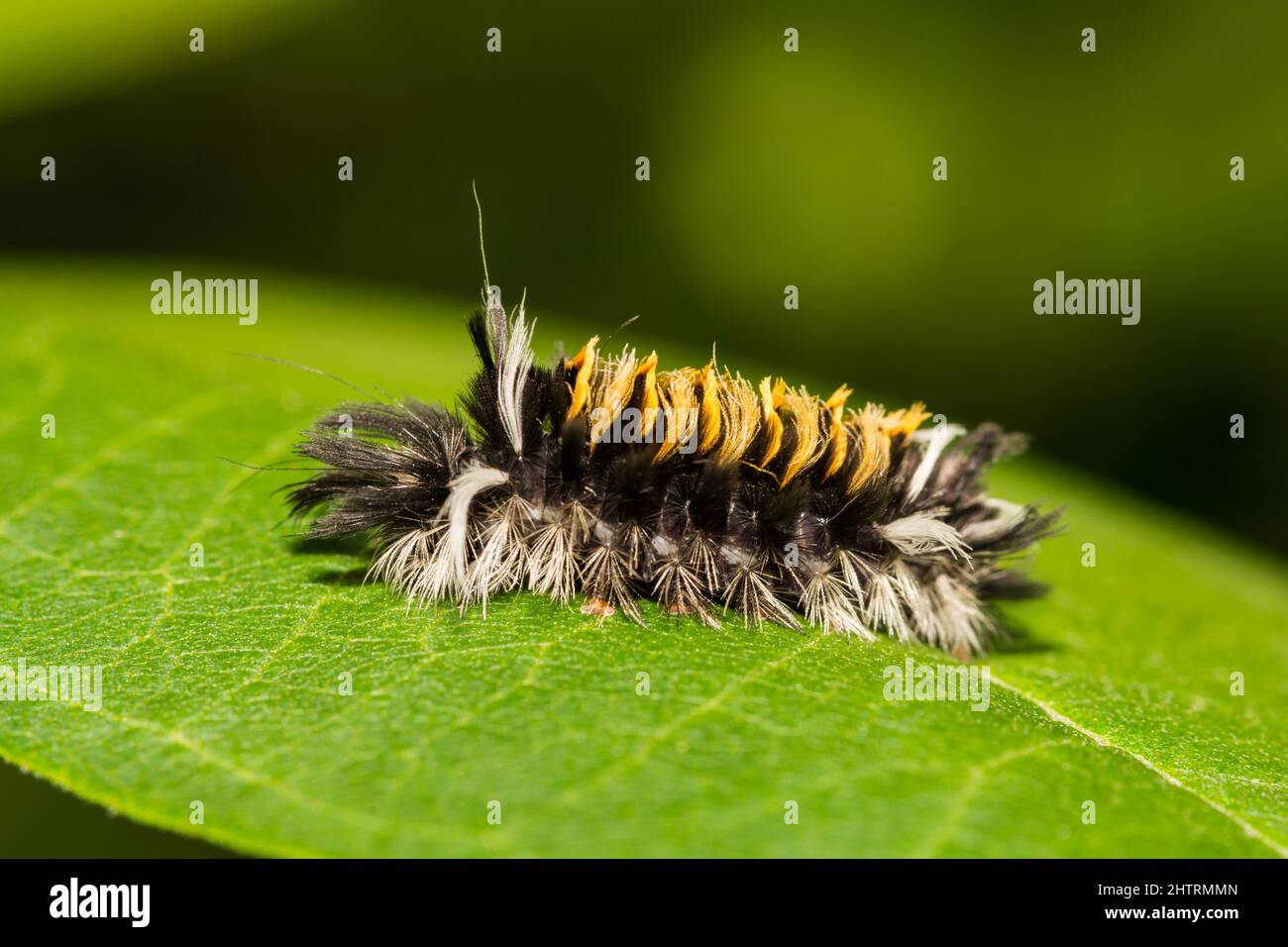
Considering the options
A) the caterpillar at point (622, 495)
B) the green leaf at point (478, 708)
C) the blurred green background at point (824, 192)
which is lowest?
the green leaf at point (478, 708)

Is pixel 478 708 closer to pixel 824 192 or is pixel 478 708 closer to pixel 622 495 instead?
pixel 622 495

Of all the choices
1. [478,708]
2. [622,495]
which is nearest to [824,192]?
[622,495]

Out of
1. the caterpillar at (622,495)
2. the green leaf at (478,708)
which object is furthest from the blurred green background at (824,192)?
the caterpillar at (622,495)

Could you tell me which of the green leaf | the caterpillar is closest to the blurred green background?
the green leaf

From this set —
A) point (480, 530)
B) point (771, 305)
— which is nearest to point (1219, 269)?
point (771, 305)

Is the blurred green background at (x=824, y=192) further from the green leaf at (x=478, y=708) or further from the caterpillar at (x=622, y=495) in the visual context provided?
the caterpillar at (x=622, y=495)

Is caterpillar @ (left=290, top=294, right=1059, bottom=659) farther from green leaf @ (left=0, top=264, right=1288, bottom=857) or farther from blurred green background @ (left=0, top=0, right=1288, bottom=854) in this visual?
blurred green background @ (left=0, top=0, right=1288, bottom=854)
